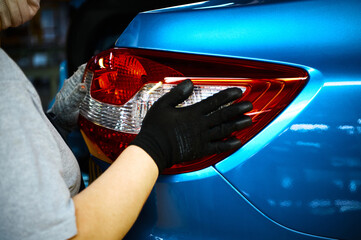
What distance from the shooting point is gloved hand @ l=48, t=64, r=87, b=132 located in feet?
4.57

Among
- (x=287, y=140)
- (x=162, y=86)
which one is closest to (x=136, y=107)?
(x=162, y=86)

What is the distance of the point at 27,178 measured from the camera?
0.69 meters

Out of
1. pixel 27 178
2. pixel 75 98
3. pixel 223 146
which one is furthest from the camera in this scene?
pixel 75 98

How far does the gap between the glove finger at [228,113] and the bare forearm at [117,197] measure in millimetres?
180

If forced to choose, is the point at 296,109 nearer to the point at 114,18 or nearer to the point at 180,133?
the point at 180,133

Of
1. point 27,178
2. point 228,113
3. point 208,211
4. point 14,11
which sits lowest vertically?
point 208,211

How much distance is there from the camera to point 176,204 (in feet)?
2.73

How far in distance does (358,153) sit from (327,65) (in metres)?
0.20

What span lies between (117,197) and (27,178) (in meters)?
0.19

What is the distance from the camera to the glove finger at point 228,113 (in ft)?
2.63

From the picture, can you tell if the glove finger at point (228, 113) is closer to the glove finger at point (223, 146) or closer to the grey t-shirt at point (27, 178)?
the glove finger at point (223, 146)

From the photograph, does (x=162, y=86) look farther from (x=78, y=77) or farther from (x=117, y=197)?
(x=78, y=77)

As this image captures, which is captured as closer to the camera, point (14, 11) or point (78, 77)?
point (14, 11)

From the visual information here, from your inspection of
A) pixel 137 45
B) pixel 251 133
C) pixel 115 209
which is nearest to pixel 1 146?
pixel 115 209
